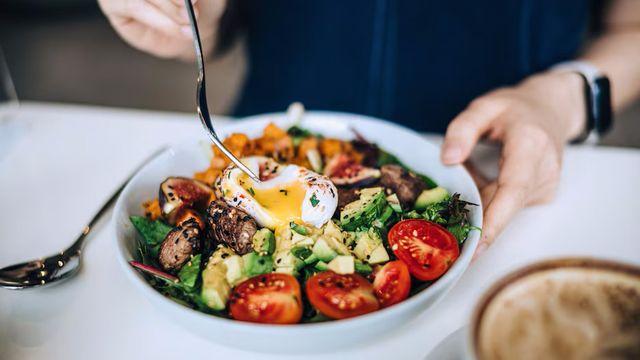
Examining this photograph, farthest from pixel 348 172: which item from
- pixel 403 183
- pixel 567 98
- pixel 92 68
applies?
pixel 92 68

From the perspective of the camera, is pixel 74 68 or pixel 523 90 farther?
pixel 74 68

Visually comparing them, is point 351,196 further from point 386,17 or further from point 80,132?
point 80,132

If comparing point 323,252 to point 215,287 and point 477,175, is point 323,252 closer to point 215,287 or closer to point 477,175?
point 215,287

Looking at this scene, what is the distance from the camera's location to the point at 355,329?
0.80 metres

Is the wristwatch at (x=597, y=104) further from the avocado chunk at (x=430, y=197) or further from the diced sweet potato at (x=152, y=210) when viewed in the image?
the diced sweet potato at (x=152, y=210)

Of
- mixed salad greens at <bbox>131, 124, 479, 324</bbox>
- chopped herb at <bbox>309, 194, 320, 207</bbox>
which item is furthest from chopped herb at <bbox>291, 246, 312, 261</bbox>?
chopped herb at <bbox>309, 194, 320, 207</bbox>

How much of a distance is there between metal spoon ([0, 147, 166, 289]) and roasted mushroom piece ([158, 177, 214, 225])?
0.24m

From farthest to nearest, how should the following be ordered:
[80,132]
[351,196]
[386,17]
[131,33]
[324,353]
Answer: [386,17]
[80,132]
[131,33]
[351,196]
[324,353]

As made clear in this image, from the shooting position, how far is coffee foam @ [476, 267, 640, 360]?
2.06 feet

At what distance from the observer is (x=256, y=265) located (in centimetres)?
93

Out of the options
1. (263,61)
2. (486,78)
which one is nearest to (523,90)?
(486,78)

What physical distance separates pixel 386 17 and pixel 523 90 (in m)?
0.61

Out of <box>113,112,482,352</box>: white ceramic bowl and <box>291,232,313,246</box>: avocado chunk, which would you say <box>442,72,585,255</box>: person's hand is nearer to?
<box>113,112,482,352</box>: white ceramic bowl

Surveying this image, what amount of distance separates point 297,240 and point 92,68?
13.2 feet
